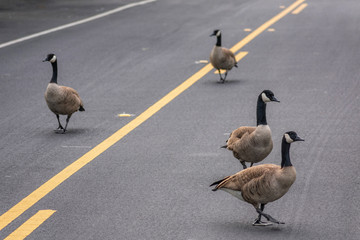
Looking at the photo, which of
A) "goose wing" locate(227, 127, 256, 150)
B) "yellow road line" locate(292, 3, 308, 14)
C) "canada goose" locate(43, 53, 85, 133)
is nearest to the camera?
"goose wing" locate(227, 127, 256, 150)

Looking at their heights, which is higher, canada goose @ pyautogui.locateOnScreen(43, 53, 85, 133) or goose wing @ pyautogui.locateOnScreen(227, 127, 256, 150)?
goose wing @ pyautogui.locateOnScreen(227, 127, 256, 150)

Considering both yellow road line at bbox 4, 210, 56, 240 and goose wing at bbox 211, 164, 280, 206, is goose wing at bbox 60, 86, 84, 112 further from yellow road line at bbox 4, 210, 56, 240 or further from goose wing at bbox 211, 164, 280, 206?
goose wing at bbox 211, 164, 280, 206

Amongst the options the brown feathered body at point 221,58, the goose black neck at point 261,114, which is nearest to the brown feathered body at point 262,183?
the goose black neck at point 261,114

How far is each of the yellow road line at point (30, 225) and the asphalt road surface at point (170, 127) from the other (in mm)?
20

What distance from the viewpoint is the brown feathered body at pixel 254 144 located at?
8633mm

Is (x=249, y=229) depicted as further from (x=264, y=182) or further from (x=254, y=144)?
(x=254, y=144)

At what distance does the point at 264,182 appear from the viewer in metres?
7.25

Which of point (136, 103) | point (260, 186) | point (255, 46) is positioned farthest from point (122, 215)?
point (255, 46)

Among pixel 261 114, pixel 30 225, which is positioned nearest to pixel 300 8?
pixel 261 114

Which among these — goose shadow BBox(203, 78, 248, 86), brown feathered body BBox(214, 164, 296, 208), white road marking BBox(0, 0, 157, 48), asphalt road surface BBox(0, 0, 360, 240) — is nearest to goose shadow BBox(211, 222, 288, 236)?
asphalt road surface BBox(0, 0, 360, 240)

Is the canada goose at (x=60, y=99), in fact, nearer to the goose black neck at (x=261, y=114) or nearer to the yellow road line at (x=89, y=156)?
the yellow road line at (x=89, y=156)

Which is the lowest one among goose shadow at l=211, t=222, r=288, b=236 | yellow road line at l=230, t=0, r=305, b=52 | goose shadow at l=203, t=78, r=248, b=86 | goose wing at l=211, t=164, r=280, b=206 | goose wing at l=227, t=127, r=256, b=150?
yellow road line at l=230, t=0, r=305, b=52

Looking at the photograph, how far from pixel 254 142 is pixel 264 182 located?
4.76 feet

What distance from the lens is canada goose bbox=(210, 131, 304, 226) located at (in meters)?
7.23
